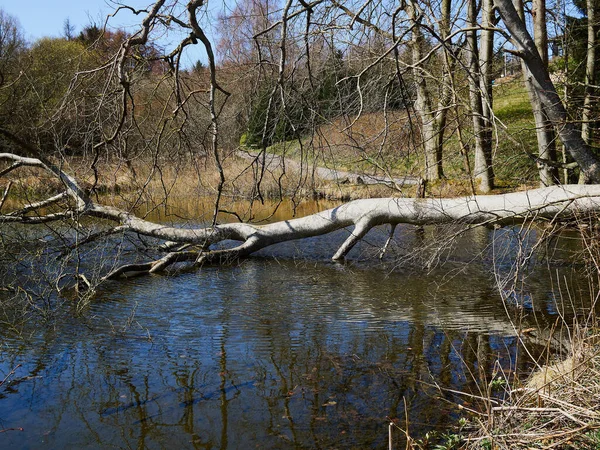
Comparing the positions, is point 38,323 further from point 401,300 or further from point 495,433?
point 495,433

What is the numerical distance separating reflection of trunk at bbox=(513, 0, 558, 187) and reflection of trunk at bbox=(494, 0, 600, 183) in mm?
137

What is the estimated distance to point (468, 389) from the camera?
5.06 m

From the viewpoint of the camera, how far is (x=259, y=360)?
579cm

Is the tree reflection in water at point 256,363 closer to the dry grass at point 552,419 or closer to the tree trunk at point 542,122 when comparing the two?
the dry grass at point 552,419

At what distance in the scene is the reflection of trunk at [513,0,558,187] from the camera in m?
7.81

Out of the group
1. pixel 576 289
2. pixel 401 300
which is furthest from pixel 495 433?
pixel 576 289

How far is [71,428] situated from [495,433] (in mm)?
2945

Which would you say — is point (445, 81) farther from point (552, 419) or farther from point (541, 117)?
point (552, 419)

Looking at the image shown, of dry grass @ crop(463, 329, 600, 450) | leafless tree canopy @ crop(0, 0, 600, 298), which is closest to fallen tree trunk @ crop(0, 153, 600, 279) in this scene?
leafless tree canopy @ crop(0, 0, 600, 298)

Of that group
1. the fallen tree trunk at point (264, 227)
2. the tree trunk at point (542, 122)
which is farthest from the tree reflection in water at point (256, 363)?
the tree trunk at point (542, 122)

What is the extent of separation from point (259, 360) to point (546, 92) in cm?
468

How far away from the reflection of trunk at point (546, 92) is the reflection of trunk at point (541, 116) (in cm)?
14

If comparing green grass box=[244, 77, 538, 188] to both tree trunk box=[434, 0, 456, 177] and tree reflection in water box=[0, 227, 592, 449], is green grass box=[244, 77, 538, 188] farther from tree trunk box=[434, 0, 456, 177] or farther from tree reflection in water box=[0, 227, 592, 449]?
tree reflection in water box=[0, 227, 592, 449]

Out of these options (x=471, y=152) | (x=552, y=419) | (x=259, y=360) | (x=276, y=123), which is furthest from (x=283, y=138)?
(x=471, y=152)
